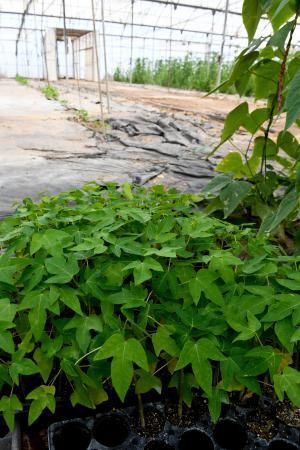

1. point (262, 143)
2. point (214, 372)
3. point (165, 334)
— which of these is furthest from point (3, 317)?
point (262, 143)

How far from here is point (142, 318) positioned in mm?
963

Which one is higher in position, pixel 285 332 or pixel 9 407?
pixel 285 332

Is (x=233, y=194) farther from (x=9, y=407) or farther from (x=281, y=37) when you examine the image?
(x=9, y=407)

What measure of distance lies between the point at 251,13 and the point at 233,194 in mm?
694

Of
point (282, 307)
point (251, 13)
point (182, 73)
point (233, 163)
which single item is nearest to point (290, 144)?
point (233, 163)

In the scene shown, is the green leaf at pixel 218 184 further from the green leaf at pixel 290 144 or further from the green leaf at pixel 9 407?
the green leaf at pixel 9 407

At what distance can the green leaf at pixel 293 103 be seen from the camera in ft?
2.81

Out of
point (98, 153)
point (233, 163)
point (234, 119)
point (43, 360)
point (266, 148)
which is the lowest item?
point (98, 153)

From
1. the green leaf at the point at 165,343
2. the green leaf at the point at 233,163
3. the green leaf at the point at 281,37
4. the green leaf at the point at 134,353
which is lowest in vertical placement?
the green leaf at the point at 165,343

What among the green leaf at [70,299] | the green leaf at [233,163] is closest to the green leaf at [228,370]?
the green leaf at [70,299]

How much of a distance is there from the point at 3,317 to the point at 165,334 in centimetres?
37

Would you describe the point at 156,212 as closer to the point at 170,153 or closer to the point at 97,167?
the point at 97,167

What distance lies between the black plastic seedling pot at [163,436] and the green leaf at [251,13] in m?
1.27

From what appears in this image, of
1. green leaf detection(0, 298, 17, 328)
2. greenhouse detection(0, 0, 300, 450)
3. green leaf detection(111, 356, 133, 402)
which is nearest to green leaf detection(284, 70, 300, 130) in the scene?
greenhouse detection(0, 0, 300, 450)
